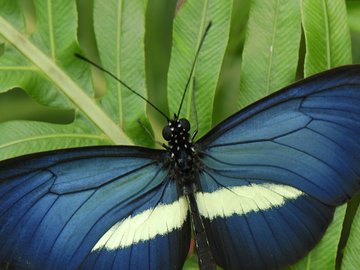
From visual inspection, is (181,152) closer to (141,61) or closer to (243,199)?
(243,199)

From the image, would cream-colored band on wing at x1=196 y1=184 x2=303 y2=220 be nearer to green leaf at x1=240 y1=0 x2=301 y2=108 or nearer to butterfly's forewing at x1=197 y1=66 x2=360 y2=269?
butterfly's forewing at x1=197 y1=66 x2=360 y2=269

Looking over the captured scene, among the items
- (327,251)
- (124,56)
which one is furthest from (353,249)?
(124,56)

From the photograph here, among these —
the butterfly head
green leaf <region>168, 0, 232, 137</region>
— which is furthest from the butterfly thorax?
green leaf <region>168, 0, 232, 137</region>

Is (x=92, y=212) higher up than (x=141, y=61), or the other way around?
(x=141, y=61)

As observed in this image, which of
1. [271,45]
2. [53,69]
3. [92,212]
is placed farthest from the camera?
[53,69]

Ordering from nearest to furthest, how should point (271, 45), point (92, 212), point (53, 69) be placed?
point (92, 212) → point (271, 45) → point (53, 69)

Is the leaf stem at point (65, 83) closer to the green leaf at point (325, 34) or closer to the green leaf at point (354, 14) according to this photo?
the green leaf at point (325, 34)
